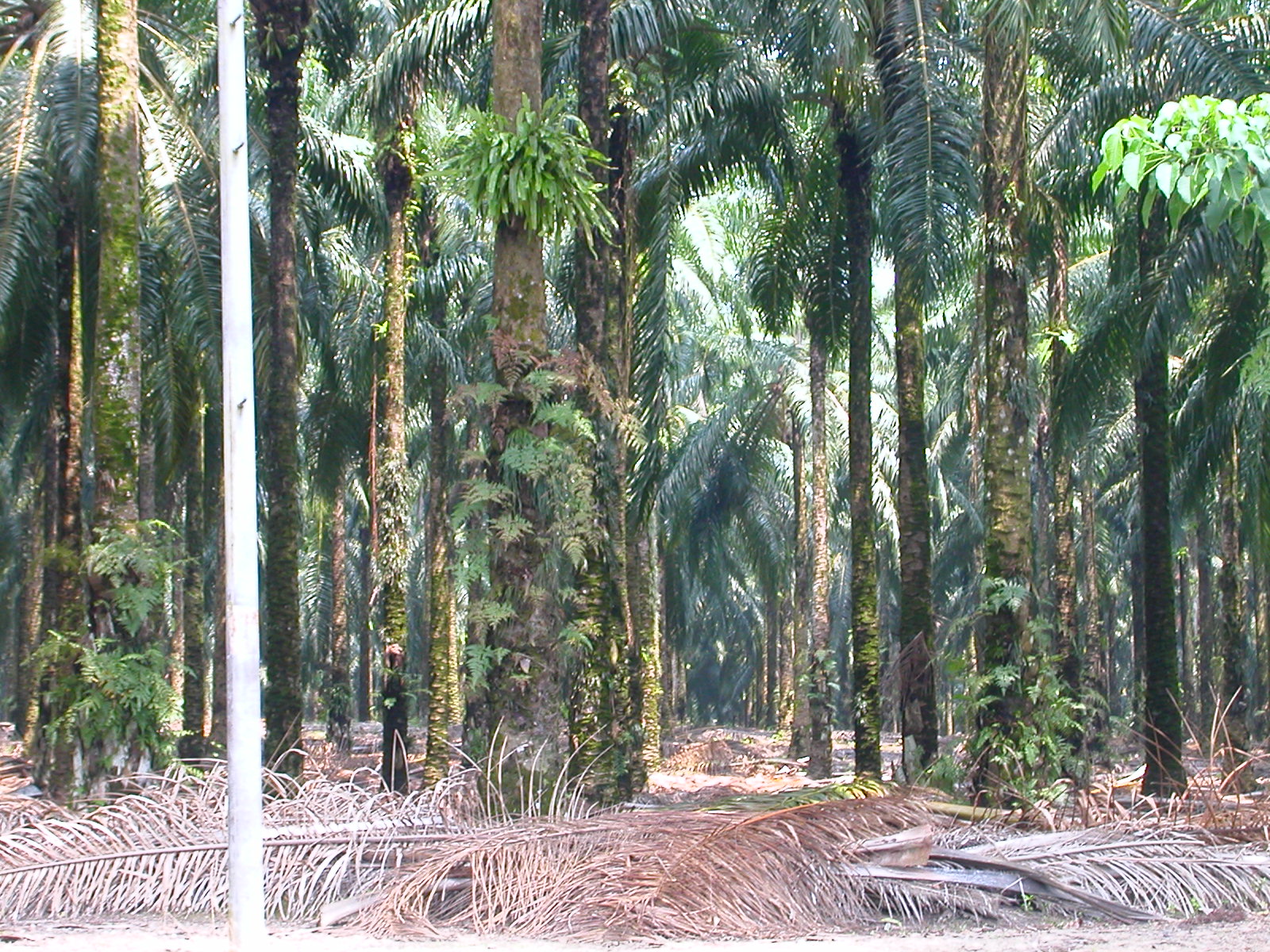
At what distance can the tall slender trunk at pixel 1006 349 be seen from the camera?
11391mm

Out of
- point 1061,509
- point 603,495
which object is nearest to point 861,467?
point 1061,509

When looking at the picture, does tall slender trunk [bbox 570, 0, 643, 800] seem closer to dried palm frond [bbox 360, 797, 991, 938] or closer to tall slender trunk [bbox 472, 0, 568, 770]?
tall slender trunk [bbox 472, 0, 568, 770]

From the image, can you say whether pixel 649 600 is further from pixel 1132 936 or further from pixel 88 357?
pixel 1132 936

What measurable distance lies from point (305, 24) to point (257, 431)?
9.45m

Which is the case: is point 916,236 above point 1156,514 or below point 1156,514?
→ above

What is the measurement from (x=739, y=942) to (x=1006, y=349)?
6.80 m

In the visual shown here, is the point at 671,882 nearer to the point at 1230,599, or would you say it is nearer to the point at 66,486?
the point at 66,486

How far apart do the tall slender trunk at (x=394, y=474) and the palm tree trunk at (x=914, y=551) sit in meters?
6.30

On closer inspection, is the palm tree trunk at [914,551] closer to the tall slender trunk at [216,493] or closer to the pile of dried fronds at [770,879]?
the pile of dried fronds at [770,879]

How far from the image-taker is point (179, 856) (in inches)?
316

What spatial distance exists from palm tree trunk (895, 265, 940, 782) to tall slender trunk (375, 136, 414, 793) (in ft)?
20.7

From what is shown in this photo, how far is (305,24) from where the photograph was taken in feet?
47.5

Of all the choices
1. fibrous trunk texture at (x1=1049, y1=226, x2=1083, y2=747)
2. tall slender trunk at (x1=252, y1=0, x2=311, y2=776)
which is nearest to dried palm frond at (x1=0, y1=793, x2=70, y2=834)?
tall slender trunk at (x1=252, y1=0, x2=311, y2=776)

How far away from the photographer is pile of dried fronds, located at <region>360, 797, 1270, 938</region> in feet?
24.4
